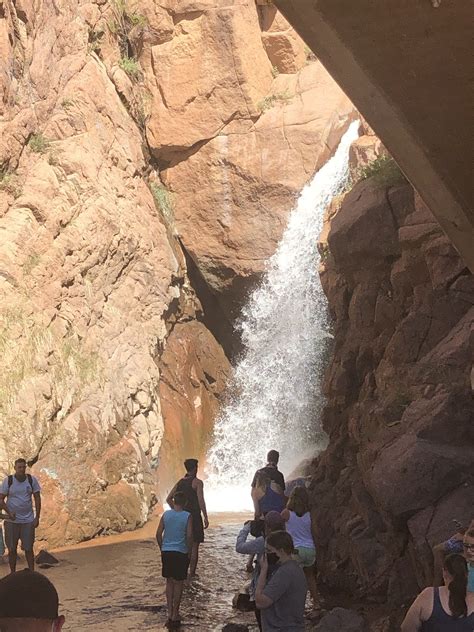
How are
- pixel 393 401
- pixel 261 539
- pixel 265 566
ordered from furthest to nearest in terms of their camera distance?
pixel 393 401 → pixel 261 539 → pixel 265 566

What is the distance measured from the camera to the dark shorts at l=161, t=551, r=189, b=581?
28.1 ft

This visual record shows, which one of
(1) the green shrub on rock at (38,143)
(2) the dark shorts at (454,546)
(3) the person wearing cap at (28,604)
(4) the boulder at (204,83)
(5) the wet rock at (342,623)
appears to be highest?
(4) the boulder at (204,83)

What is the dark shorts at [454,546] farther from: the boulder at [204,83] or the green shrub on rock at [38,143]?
the boulder at [204,83]

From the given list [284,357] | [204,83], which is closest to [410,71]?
[284,357]

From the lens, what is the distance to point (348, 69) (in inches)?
232

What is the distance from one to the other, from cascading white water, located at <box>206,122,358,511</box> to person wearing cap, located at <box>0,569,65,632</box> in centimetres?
1977

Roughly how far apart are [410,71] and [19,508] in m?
7.59

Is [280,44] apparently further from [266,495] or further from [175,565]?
[175,565]

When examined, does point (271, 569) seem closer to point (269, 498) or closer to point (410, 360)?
point (269, 498)

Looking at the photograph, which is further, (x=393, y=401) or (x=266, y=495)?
(x=393, y=401)

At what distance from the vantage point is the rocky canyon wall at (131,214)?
16.2 meters

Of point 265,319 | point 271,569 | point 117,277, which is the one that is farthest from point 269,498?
point 265,319

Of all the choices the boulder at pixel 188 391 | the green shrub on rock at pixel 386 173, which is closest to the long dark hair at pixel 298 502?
the green shrub on rock at pixel 386 173

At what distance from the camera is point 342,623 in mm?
7602
